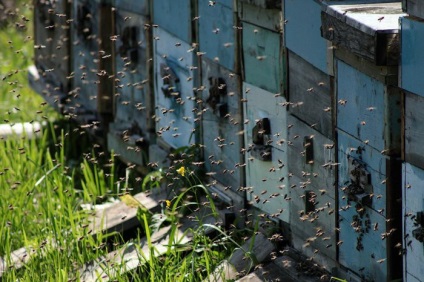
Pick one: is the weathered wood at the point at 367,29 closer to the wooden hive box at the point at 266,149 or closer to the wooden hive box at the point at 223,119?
the wooden hive box at the point at 266,149

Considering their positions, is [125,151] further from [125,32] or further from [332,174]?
[332,174]

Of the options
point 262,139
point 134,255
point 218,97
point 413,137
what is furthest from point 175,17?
point 413,137

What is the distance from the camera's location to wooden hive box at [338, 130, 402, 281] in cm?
461

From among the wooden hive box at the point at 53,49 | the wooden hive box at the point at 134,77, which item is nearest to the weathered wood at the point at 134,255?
the wooden hive box at the point at 134,77

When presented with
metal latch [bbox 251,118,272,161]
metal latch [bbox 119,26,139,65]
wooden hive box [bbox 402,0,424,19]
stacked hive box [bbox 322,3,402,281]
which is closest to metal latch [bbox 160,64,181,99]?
metal latch [bbox 119,26,139,65]

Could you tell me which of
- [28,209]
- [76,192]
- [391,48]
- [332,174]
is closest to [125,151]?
[76,192]

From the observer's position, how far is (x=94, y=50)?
818 centimetres

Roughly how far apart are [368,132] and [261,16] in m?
1.14

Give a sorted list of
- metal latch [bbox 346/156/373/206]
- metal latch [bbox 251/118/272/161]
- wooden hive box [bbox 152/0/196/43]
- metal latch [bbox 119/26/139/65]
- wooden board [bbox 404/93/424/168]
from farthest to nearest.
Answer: metal latch [bbox 119/26/139/65] → wooden hive box [bbox 152/0/196/43] → metal latch [bbox 251/118/272/161] → metal latch [bbox 346/156/373/206] → wooden board [bbox 404/93/424/168]

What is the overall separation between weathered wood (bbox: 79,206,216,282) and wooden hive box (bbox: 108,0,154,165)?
3.61 ft

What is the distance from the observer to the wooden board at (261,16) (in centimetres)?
543

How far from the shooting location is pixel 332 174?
5078mm

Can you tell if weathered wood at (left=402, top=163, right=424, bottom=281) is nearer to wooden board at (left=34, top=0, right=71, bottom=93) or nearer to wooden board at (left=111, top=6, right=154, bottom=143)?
wooden board at (left=111, top=6, right=154, bottom=143)

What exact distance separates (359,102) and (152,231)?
73.5 inches
